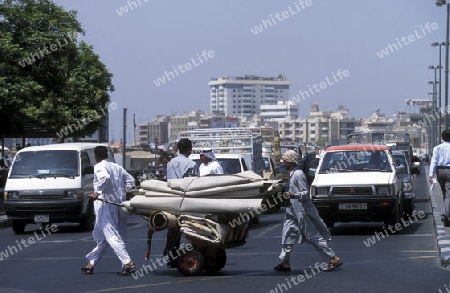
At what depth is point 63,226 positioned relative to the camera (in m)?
26.6

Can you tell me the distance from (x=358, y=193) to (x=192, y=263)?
328 inches

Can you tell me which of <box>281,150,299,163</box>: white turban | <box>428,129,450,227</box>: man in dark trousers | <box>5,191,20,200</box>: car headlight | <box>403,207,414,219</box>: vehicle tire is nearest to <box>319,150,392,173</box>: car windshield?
<box>428,129,450,227</box>: man in dark trousers

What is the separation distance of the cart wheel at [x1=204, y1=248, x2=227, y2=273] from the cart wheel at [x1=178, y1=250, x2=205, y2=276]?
381 millimetres

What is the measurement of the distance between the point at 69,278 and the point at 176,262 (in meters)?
1.41

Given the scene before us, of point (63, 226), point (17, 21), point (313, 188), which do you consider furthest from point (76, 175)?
point (17, 21)

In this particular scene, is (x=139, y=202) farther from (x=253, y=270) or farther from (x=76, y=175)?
(x=76, y=175)

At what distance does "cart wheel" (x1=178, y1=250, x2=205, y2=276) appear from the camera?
530 inches

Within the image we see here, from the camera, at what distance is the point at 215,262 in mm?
13922

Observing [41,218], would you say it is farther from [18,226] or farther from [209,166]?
[209,166]

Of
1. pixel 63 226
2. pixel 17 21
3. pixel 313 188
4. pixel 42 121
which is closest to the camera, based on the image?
pixel 313 188

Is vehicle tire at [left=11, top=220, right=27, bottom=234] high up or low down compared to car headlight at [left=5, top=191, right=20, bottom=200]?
down

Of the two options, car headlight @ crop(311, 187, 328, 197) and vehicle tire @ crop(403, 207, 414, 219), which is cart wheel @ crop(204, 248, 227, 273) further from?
vehicle tire @ crop(403, 207, 414, 219)

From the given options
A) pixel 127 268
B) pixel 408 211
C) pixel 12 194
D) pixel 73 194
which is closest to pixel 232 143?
pixel 408 211

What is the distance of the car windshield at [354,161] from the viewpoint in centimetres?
2230
